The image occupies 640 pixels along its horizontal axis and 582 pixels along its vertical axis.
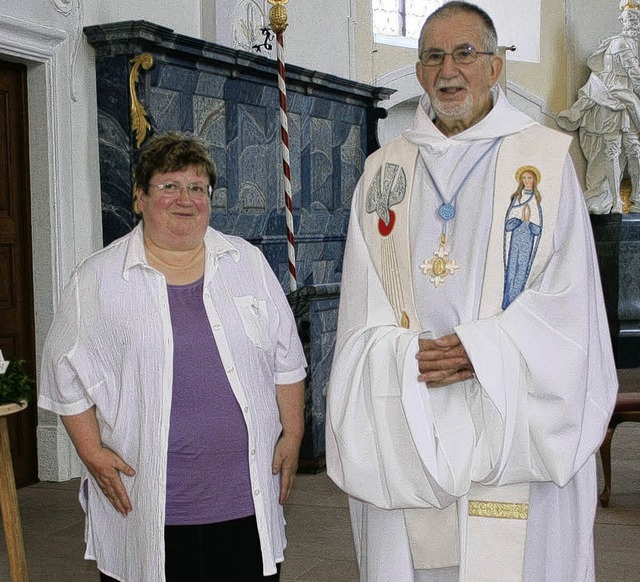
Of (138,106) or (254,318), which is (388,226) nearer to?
(254,318)

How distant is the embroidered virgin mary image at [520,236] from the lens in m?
3.09

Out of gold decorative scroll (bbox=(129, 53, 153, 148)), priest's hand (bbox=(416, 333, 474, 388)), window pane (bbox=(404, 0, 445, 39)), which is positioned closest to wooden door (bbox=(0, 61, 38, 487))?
gold decorative scroll (bbox=(129, 53, 153, 148))

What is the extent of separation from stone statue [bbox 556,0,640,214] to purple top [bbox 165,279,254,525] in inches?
487

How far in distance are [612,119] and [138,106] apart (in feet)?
29.8

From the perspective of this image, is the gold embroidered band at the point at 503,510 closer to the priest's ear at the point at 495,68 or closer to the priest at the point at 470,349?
the priest at the point at 470,349

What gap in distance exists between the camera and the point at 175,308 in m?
3.15

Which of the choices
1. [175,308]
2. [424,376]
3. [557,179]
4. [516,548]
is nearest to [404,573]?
[516,548]

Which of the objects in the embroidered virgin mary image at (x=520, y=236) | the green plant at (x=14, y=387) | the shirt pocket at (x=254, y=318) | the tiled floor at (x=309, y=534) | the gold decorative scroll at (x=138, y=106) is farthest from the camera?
the gold decorative scroll at (x=138, y=106)

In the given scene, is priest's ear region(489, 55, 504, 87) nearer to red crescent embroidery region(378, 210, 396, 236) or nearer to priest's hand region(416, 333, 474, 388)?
red crescent embroidery region(378, 210, 396, 236)

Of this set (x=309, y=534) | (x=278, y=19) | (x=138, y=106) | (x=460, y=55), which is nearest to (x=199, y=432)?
(x=460, y=55)

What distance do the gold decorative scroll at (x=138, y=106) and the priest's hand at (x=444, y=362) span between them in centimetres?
470

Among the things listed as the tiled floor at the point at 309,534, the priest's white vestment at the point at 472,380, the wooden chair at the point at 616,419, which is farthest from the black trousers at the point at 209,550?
the wooden chair at the point at 616,419

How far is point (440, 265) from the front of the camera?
10.3ft

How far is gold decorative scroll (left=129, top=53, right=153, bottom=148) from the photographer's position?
7.36 m
